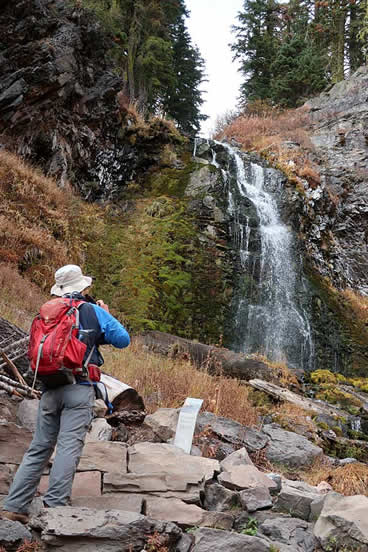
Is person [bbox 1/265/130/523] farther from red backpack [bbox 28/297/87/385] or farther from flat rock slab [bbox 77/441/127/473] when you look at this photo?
flat rock slab [bbox 77/441/127/473]

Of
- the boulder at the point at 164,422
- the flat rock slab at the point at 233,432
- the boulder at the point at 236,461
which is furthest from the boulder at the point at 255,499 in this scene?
the flat rock slab at the point at 233,432

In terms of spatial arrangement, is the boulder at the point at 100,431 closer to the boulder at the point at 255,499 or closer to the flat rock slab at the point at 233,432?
the flat rock slab at the point at 233,432

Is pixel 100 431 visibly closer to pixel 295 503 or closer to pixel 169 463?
pixel 169 463

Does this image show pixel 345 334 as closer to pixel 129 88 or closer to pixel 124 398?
pixel 124 398

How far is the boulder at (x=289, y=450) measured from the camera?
214 inches

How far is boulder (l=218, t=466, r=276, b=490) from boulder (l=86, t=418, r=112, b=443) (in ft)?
4.07

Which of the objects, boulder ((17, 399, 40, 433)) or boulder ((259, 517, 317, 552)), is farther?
boulder ((17, 399, 40, 433))

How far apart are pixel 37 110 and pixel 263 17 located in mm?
23155

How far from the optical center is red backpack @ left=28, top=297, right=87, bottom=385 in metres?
3.31

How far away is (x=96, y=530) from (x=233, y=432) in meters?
2.83

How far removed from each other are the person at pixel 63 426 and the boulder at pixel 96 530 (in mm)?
263

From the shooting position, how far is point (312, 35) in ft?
93.6

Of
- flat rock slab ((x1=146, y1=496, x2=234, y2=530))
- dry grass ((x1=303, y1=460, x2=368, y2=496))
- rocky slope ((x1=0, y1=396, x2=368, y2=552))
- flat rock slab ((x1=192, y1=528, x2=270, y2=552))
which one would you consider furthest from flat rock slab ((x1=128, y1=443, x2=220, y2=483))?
dry grass ((x1=303, y1=460, x2=368, y2=496))

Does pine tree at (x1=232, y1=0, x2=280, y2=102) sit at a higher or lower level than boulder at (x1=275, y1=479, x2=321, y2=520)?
higher
